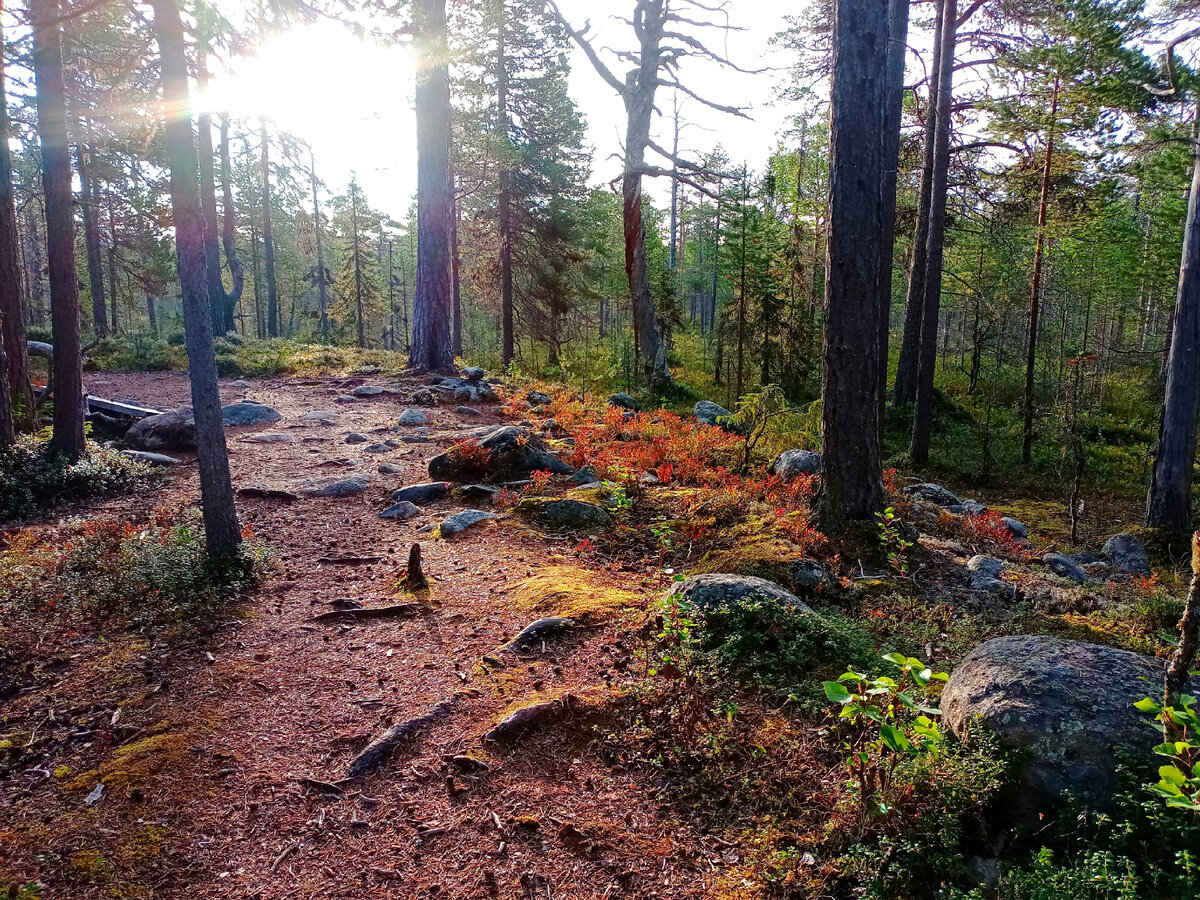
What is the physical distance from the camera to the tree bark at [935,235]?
13570mm

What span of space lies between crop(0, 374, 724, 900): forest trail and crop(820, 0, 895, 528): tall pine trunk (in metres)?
2.53

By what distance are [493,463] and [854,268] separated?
15.6ft

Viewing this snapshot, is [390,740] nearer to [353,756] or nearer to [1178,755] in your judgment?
[353,756]

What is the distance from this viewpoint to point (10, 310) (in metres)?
8.95

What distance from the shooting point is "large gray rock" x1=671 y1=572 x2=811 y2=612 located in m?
4.30

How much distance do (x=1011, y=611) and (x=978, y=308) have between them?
1283 centimetres

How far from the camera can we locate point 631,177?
17469 millimetres

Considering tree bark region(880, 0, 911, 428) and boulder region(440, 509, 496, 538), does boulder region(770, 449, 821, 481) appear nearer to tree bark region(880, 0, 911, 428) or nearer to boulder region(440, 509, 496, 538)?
tree bark region(880, 0, 911, 428)

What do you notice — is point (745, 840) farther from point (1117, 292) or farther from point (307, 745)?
point (1117, 292)

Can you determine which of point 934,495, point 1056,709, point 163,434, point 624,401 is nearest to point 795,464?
point 934,495

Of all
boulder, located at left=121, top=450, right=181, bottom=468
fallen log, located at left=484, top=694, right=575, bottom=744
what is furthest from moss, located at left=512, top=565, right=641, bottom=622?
boulder, located at left=121, top=450, right=181, bottom=468

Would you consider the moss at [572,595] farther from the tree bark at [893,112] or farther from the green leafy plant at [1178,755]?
the tree bark at [893,112]

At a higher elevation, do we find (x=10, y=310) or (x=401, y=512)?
(x=10, y=310)

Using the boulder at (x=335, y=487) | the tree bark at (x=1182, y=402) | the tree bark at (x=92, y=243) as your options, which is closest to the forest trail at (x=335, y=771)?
the boulder at (x=335, y=487)
